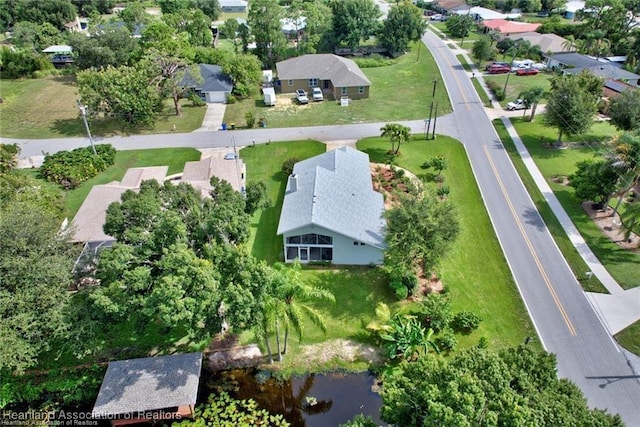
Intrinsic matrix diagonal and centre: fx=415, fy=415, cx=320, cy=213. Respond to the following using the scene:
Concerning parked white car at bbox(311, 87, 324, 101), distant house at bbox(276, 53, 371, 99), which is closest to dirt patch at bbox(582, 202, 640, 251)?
distant house at bbox(276, 53, 371, 99)

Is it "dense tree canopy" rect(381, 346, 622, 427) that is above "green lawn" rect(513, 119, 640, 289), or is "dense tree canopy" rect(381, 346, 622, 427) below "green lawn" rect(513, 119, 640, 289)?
above

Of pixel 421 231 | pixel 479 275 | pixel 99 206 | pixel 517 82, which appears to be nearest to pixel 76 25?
pixel 99 206

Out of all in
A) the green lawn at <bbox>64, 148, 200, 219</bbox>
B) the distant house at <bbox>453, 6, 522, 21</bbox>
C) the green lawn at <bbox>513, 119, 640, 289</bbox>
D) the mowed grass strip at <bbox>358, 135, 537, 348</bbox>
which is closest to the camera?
the mowed grass strip at <bbox>358, 135, 537, 348</bbox>

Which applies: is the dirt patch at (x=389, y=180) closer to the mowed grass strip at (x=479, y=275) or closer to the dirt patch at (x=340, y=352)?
the mowed grass strip at (x=479, y=275)

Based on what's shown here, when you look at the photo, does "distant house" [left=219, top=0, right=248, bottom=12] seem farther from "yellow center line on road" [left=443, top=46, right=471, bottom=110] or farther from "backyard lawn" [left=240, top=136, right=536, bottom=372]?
"backyard lawn" [left=240, top=136, right=536, bottom=372]

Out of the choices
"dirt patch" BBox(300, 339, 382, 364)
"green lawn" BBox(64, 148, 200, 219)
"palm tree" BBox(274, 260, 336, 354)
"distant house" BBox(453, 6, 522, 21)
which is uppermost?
"distant house" BBox(453, 6, 522, 21)

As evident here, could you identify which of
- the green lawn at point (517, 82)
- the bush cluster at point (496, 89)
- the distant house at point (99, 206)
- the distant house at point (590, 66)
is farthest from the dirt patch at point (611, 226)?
the distant house at point (99, 206)

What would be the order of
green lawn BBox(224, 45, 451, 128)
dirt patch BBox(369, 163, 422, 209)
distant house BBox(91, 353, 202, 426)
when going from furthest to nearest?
green lawn BBox(224, 45, 451, 128) < dirt patch BBox(369, 163, 422, 209) < distant house BBox(91, 353, 202, 426)
